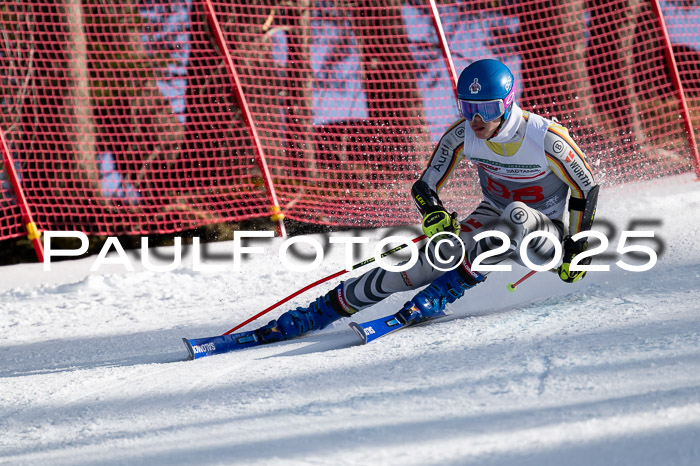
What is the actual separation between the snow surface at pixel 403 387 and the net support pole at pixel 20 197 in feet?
5.10

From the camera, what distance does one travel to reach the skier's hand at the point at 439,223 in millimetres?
3414

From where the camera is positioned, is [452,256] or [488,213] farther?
[488,213]

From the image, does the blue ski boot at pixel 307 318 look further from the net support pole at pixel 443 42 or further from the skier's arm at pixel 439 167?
the net support pole at pixel 443 42

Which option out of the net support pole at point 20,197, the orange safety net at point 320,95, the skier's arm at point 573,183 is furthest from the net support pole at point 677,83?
the net support pole at point 20,197

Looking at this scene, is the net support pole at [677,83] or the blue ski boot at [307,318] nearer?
the blue ski boot at [307,318]

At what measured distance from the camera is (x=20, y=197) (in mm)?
5773

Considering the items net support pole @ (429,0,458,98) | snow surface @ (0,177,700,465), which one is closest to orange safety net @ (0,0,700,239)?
net support pole @ (429,0,458,98)

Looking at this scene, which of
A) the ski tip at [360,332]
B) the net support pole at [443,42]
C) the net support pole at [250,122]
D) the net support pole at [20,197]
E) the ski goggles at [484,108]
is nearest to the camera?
the ski tip at [360,332]

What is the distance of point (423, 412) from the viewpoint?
2.19 meters

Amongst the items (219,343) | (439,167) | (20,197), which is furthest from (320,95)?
(219,343)

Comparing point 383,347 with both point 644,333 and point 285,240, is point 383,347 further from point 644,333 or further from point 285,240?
point 285,240

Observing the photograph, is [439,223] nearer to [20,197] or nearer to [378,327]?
[378,327]

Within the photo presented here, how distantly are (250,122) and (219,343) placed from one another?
120 inches

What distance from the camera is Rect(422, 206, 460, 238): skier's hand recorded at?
11.2 ft
